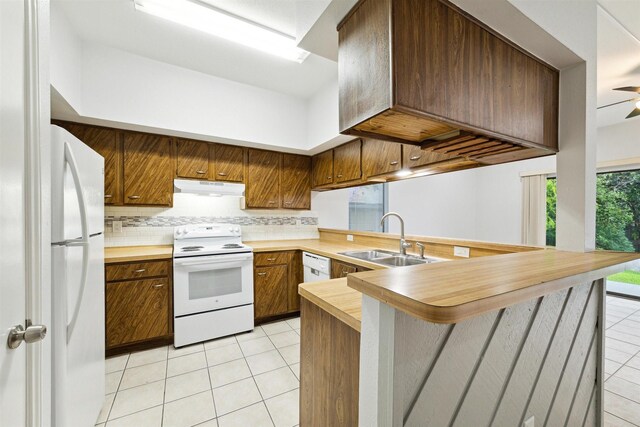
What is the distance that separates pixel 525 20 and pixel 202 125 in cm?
274

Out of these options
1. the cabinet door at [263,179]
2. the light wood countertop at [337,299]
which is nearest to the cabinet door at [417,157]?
the light wood countertop at [337,299]

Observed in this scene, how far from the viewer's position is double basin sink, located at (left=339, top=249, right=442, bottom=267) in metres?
2.35

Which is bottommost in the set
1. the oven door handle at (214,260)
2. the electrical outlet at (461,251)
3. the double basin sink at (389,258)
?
the oven door handle at (214,260)

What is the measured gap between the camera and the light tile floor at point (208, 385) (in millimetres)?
1623

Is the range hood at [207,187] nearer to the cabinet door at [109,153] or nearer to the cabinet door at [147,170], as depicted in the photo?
the cabinet door at [147,170]

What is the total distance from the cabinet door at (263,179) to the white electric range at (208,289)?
70 centimetres

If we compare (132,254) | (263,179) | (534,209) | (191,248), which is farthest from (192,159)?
(534,209)

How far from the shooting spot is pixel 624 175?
3998 mm

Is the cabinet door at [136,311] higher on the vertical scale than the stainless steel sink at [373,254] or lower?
lower

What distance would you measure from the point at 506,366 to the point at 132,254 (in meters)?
2.83

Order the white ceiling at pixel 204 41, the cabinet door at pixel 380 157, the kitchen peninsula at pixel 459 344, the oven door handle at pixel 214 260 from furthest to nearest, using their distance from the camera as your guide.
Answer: the oven door handle at pixel 214 260 < the cabinet door at pixel 380 157 < the white ceiling at pixel 204 41 < the kitchen peninsula at pixel 459 344

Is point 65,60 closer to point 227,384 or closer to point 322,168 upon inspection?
point 322,168

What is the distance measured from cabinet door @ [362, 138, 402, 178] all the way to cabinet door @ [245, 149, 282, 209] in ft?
4.14

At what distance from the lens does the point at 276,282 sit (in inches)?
120
